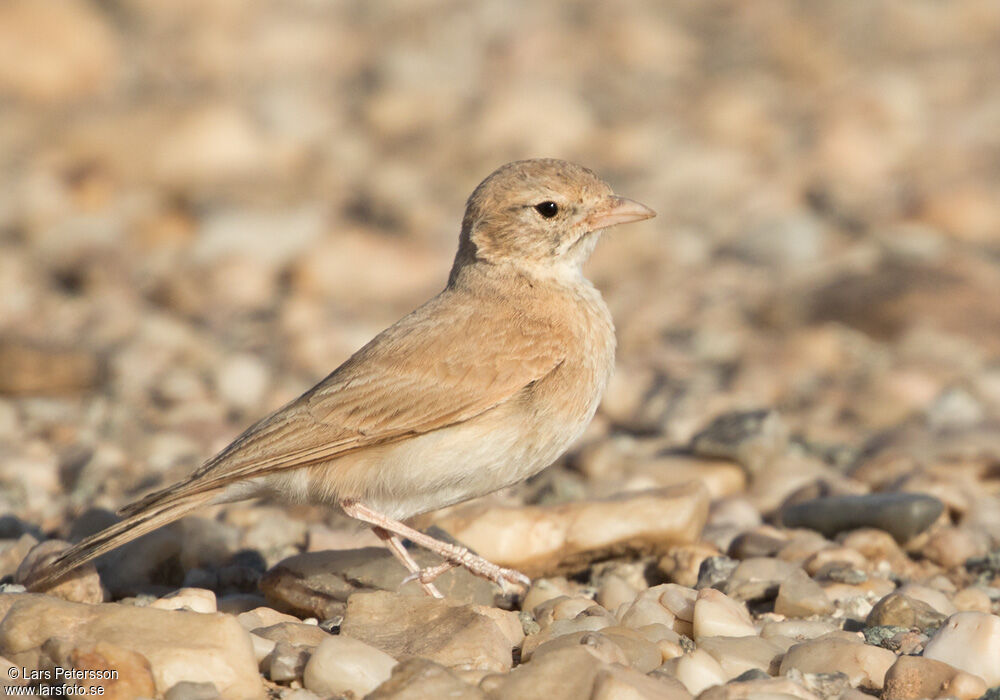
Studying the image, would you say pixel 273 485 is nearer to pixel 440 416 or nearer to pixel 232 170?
pixel 440 416

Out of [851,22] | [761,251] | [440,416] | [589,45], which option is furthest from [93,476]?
[851,22]

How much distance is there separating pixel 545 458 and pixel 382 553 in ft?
2.81

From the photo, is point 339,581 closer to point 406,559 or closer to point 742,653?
point 406,559

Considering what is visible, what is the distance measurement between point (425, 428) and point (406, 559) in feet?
1.91

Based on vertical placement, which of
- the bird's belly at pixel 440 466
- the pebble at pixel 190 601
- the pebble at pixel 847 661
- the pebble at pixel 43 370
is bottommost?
the pebble at pixel 847 661

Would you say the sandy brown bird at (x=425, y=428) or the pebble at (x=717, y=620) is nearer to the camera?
the pebble at (x=717, y=620)

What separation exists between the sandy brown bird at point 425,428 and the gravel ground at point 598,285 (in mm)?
302

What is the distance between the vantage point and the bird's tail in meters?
4.69

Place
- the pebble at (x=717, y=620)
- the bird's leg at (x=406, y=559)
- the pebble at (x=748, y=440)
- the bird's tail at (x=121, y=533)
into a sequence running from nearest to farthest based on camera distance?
the pebble at (x=717, y=620) < the bird's tail at (x=121, y=533) < the bird's leg at (x=406, y=559) < the pebble at (x=748, y=440)

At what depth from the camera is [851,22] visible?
1491 cm

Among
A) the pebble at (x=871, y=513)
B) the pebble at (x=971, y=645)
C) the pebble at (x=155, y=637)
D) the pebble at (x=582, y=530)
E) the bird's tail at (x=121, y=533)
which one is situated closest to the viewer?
the pebble at (x=155, y=637)

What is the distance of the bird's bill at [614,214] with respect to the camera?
5719 mm

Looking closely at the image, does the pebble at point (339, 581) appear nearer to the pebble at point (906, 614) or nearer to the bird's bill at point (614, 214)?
the pebble at point (906, 614)

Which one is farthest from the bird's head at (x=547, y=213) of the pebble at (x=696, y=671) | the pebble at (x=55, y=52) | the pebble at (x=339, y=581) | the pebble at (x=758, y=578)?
the pebble at (x=55, y=52)
